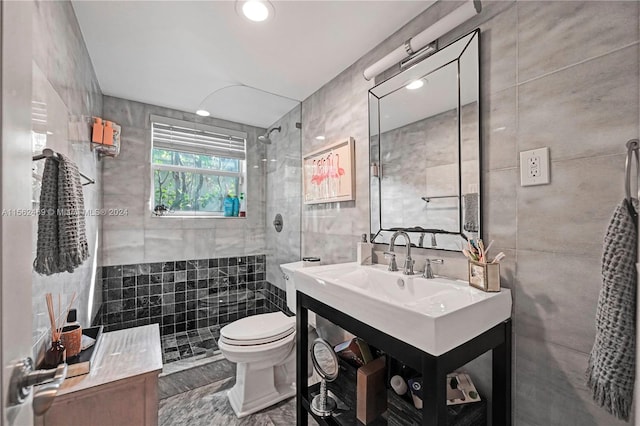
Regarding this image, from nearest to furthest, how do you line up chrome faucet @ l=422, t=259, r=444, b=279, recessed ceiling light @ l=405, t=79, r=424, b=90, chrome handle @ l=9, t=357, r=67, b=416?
chrome handle @ l=9, t=357, r=67, b=416, chrome faucet @ l=422, t=259, r=444, b=279, recessed ceiling light @ l=405, t=79, r=424, b=90

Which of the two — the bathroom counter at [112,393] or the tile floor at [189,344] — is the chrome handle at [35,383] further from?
the tile floor at [189,344]

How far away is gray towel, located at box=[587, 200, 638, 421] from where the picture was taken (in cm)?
71

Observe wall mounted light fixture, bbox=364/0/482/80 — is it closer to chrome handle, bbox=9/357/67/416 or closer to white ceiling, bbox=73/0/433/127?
white ceiling, bbox=73/0/433/127

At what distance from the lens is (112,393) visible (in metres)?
1.18

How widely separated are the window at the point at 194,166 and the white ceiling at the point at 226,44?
16.2 inches

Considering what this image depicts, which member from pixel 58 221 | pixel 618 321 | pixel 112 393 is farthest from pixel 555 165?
pixel 112 393

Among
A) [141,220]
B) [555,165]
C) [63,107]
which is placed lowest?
[141,220]

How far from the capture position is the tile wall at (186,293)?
101 inches

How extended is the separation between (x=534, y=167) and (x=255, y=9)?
1.48 meters

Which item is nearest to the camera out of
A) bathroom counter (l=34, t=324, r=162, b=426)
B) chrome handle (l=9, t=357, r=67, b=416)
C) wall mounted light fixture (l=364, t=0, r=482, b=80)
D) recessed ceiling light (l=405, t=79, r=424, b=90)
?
chrome handle (l=9, t=357, r=67, b=416)

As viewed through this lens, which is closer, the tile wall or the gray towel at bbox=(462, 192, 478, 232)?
the gray towel at bbox=(462, 192, 478, 232)

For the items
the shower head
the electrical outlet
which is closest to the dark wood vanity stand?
the electrical outlet

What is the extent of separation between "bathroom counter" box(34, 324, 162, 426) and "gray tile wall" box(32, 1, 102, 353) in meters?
0.25

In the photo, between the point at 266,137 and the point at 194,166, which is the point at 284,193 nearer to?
the point at 266,137
